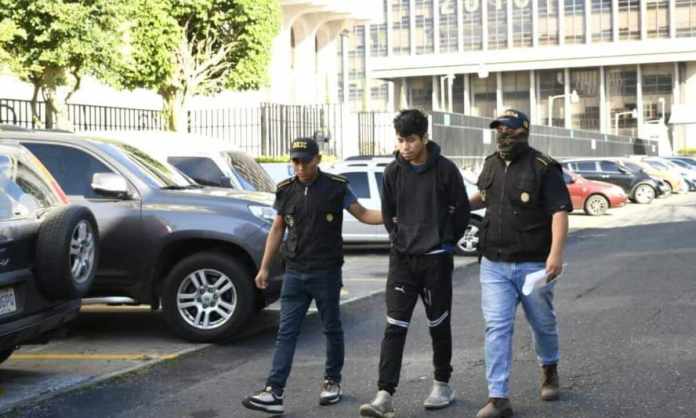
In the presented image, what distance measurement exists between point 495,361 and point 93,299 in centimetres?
438

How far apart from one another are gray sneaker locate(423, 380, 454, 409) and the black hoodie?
0.89m

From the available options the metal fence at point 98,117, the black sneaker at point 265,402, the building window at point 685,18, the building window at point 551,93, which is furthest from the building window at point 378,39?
the black sneaker at point 265,402

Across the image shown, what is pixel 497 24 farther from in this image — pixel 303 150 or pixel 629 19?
pixel 303 150

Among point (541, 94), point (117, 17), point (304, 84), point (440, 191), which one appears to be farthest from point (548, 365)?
point (541, 94)

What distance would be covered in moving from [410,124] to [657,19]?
113 metres

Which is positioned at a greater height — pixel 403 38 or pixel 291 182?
pixel 403 38

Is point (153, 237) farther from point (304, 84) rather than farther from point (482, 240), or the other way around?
point (304, 84)

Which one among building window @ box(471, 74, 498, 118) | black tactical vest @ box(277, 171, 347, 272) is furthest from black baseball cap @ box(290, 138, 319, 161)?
building window @ box(471, 74, 498, 118)

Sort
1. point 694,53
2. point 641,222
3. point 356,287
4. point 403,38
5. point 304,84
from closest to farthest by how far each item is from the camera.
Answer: point 356,287, point 641,222, point 304,84, point 694,53, point 403,38

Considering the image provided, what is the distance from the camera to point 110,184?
8570 mm

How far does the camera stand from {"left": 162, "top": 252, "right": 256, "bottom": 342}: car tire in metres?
8.58

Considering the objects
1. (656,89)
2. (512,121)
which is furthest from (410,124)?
(656,89)

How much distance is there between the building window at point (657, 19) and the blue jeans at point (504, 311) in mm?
111798

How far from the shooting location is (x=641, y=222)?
2447 cm
